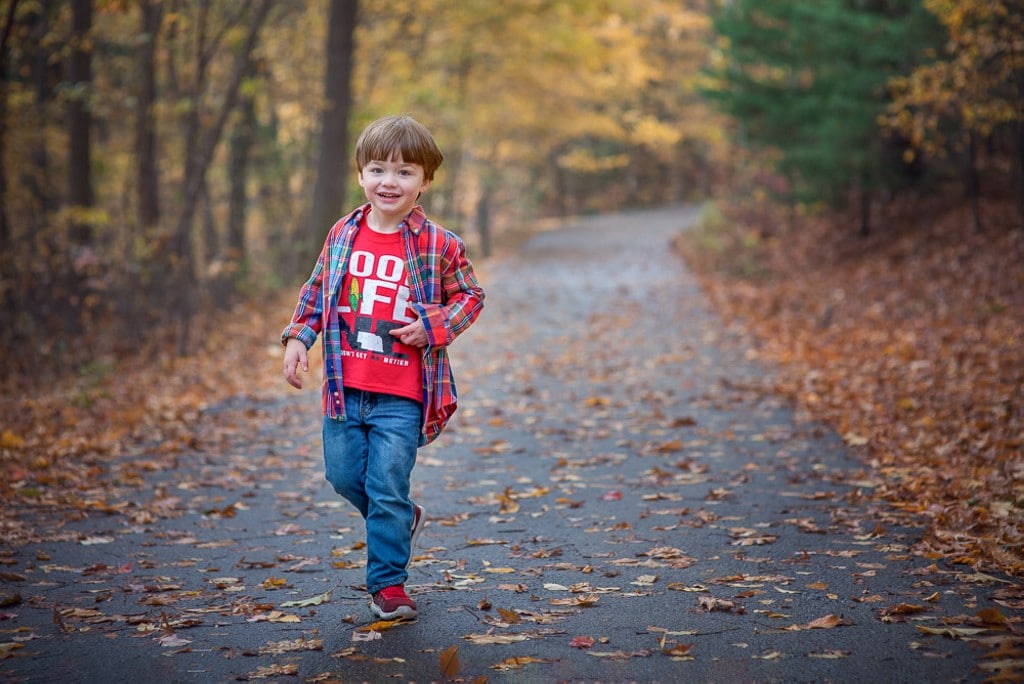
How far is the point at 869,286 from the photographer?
50.8ft

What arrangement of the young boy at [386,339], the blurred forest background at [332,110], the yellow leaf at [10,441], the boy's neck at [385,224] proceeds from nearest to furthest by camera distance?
the young boy at [386,339] → the boy's neck at [385,224] → the yellow leaf at [10,441] → the blurred forest background at [332,110]

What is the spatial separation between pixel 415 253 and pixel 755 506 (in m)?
2.98

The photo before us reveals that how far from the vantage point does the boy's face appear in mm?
4445

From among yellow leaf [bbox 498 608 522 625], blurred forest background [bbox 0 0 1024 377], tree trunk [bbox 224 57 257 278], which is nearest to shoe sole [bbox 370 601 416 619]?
yellow leaf [bbox 498 608 522 625]

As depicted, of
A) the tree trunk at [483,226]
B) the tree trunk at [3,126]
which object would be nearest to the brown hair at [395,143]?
the tree trunk at [3,126]

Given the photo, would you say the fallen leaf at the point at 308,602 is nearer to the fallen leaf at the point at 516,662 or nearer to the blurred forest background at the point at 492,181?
the fallen leaf at the point at 516,662

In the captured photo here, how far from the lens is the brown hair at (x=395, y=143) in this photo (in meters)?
4.45

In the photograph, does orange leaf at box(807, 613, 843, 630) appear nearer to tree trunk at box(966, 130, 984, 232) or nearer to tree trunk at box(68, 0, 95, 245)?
tree trunk at box(966, 130, 984, 232)

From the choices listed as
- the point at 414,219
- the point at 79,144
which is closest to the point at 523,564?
the point at 414,219

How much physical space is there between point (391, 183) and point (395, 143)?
0.56 ft

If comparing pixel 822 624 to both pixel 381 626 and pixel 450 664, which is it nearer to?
pixel 450 664

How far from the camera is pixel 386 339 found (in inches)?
177

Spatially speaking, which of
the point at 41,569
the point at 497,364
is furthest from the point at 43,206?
the point at 41,569

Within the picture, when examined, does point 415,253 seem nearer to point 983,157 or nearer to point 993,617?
point 993,617
